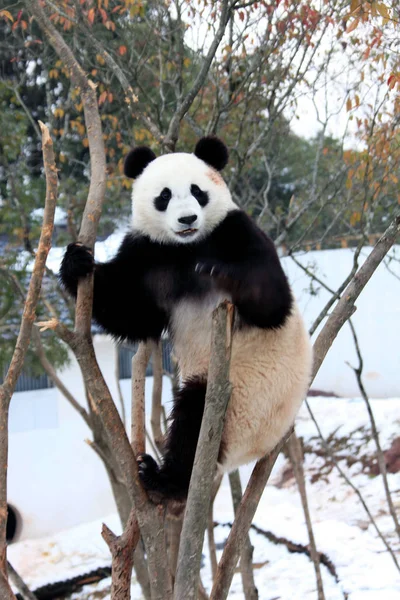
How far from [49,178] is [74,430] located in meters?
6.20

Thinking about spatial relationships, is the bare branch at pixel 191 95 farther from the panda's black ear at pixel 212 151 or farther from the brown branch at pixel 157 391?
the brown branch at pixel 157 391

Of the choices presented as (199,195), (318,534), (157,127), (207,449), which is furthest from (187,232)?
(318,534)

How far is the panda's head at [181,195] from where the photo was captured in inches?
84.3

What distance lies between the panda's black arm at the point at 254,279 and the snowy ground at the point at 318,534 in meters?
3.06

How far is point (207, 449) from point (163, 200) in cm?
106

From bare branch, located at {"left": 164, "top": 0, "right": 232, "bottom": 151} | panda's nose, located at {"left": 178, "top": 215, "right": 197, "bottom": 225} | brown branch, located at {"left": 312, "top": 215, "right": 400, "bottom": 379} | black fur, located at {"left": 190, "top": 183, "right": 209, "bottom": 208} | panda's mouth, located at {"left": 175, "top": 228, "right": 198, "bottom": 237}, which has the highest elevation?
bare branch, located at {"left": 164, "top": 0, "right": 232, "bottom": 151}

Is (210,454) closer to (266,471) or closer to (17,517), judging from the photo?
(266,471)

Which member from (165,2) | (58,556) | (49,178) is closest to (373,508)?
(58,556)

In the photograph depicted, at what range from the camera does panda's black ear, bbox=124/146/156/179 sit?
238 cm

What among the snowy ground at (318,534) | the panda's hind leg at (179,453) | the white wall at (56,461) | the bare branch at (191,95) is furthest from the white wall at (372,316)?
the panda's hind leg at (179,453)

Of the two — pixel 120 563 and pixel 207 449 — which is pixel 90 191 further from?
pixel 120 563

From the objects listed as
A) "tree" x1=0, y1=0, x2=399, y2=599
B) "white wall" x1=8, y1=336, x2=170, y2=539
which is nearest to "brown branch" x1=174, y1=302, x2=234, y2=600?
"tree" x1=0, y1=0, x2=399, y2=599

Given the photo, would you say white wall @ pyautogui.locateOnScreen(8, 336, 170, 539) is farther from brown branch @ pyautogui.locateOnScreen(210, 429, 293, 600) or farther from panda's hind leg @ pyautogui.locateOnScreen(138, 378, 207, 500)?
brown branch @ pyautogui.locateOnScreen(210, 429, 293, 600)

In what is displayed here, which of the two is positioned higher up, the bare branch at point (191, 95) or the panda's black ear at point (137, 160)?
the bare branch at point (191, 95)
